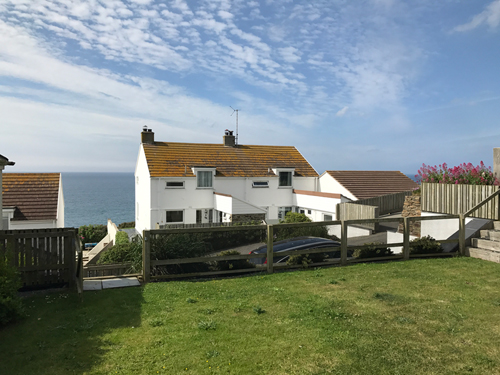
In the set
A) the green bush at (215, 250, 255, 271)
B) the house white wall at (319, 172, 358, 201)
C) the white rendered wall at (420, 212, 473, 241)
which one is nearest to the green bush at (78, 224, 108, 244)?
the house white wall at (319, 172, 358, 201)

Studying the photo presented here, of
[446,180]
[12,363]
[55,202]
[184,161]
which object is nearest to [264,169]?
[184,161]

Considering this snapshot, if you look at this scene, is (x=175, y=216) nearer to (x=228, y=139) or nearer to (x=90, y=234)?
(x=228, y=139)

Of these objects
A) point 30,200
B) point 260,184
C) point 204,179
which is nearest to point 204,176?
point 204,179

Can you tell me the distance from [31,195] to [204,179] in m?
14.5

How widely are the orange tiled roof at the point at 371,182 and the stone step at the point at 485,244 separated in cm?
2020

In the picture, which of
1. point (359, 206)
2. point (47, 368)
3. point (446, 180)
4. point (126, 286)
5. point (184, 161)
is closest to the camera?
point (47, 368)

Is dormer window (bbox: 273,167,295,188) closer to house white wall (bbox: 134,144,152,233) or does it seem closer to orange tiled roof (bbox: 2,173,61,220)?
house white wall (bbox: 134,144,152,233)

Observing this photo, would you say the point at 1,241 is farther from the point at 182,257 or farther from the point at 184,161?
the point at 184,161

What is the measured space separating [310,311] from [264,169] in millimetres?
30017

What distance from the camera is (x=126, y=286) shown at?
8.95 m

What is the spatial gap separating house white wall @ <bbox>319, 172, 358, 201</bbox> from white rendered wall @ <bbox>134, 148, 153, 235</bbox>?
1661cm

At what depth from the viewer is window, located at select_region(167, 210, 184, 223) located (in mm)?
33062

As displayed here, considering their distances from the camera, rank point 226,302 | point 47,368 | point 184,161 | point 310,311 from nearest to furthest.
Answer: point 47,368 < point 310,311 < point 226,302 < point 184,161

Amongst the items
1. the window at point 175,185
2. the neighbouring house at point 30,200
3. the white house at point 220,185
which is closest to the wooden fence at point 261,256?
the neighbouring house at point 30,200
